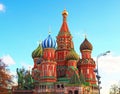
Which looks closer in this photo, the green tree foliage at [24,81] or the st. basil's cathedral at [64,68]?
the st. basil's cathedral at [64,68]

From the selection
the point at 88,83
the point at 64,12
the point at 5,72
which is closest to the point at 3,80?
the point at 5,72

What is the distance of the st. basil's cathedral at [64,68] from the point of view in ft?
196

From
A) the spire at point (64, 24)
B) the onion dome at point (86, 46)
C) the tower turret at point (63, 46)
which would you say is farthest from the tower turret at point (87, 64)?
the spire at point (64, 24)

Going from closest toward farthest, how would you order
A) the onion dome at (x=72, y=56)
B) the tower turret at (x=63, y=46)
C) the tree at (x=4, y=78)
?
1. the tree at (x=4, y=78)
2. the onion dome at (x=72, y=56)
3. the tower turret at (x=63, y=46)

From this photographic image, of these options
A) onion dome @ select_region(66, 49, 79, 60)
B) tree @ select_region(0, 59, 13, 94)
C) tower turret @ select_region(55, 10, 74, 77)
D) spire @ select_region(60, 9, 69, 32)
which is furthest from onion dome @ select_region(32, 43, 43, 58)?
tree @ select_region(0, 59, 13, 94)

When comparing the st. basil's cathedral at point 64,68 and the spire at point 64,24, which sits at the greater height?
the spire at point 64,24

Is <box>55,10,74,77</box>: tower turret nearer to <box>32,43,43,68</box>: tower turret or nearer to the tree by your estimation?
<box>32,43,43,68</box>: tower turret

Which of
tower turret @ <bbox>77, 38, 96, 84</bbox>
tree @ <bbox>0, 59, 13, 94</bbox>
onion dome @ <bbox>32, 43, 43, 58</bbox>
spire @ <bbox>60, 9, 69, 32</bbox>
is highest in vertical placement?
spire @ <bbox>60, 9, 69, 32</bbox>

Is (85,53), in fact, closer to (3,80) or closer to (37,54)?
(37,54)

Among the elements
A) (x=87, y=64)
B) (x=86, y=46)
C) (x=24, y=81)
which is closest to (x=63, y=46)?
(x=86, y=46)

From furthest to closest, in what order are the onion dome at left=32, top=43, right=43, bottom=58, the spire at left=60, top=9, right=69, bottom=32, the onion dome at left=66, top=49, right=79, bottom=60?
1. the onion dome at left=32, top=43, right=43, bottom=58
2. the spire at left=60, top=9, right=69, bottom=32
3. the onion dome at left=66, top=49, right=79, bottom=60

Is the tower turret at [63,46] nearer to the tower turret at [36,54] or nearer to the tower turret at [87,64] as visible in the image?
the tower turret at [87,64]

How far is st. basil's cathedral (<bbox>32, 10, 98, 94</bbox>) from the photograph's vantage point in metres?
59.8

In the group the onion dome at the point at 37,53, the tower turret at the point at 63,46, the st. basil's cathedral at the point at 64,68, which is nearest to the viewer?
the st. basil's cathedral at the point at 64,68
